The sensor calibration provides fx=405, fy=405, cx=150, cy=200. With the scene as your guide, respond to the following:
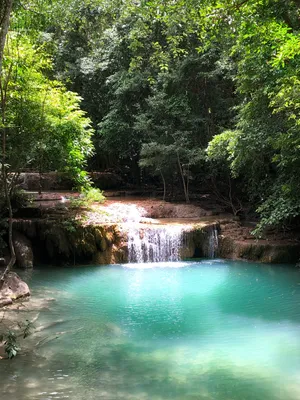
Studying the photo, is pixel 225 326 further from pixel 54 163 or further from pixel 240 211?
pixel 240 211

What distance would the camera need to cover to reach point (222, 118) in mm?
17547

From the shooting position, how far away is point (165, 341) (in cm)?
648

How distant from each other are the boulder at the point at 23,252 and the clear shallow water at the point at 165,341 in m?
1.06

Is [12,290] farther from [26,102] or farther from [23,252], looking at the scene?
[26,102]

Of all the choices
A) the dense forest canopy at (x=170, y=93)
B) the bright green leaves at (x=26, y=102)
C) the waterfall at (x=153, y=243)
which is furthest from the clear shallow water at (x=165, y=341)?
the bright green leaves at (x=26, y=102)

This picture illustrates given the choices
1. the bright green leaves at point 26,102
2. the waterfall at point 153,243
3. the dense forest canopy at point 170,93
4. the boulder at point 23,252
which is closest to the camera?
the dense forest canopy at point 170,93

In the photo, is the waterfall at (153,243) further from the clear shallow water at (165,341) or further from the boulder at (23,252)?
the boulder at (23,252)

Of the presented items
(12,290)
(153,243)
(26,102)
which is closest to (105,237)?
(153,243)

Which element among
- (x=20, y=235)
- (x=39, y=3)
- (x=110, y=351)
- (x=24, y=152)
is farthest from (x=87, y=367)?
(x=20, y=235)

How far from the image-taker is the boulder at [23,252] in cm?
1197

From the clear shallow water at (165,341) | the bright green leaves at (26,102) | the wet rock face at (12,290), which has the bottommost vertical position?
the clear shallow water at (165,341)

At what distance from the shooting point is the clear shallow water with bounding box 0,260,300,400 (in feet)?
15.9

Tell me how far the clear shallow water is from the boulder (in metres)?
1.06

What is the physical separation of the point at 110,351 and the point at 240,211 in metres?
12.3
